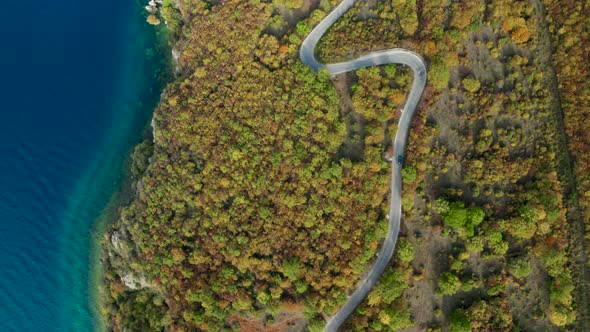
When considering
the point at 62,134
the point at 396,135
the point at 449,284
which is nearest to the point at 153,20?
the point at 62,134

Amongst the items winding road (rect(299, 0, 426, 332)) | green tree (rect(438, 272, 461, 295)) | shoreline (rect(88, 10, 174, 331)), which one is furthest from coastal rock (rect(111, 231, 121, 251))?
green tree (rect(438, 272, 461, 295))

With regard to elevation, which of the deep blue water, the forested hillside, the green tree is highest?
the deep blue water

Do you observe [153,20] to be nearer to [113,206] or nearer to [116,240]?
[113,206]

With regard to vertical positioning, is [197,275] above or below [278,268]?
above

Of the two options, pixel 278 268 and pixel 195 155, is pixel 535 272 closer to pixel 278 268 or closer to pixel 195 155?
pixel 278 268

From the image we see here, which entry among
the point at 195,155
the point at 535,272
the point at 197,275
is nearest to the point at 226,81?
the point at 195,155

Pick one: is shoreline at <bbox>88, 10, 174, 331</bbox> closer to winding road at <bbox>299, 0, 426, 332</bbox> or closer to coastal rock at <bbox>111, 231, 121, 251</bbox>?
coastal rock at <bbox>111, 231, 121, 251</bbox>
